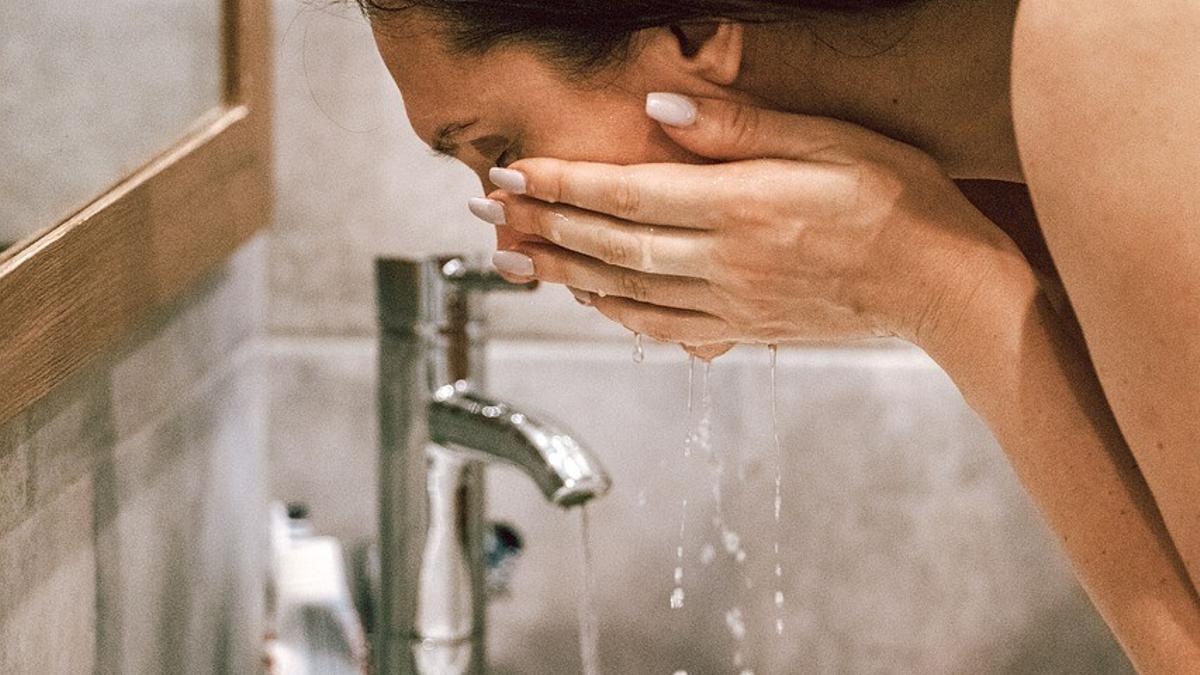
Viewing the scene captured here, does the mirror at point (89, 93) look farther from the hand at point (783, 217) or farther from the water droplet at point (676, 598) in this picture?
the water droplet at point (676, 598)

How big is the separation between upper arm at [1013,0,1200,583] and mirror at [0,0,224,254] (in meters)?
0.36

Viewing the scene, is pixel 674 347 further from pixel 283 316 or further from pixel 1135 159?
pixel 1135 159

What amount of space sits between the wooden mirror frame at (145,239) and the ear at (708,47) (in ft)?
0.80

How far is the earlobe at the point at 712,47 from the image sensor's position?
0.61m

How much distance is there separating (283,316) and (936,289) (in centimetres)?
68

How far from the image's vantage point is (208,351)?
34.0 inches

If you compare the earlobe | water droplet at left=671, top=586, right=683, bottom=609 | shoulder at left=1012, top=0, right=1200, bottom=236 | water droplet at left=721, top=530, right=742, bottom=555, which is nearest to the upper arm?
shoulder at left=1012, top=0, right=1200, bottom=236

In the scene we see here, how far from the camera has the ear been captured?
0.61 metres

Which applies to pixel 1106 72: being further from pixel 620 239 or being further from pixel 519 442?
pixel 519 442

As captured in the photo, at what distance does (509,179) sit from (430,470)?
0.33 meters

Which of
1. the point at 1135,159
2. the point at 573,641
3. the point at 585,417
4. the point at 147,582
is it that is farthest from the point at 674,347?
the point at 1135,159

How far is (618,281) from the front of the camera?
68 cm

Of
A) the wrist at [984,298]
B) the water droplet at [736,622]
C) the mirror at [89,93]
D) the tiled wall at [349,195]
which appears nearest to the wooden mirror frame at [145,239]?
the mirror at [89,93]

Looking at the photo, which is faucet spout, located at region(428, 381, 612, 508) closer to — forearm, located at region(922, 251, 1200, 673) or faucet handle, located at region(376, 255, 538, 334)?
faucet handle, located at region(376, 255, 538, 334)
